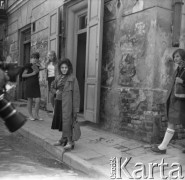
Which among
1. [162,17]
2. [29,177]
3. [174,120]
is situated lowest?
[29,177]

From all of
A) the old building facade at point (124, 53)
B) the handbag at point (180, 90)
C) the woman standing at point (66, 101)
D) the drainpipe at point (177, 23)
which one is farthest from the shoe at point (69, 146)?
the drainpipe at point (177, 23)

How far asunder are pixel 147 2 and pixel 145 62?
1041mm

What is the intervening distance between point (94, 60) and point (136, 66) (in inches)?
45.3

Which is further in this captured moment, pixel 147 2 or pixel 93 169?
pixel 147 2

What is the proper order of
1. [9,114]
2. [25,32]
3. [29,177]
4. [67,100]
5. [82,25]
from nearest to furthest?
1. [9,114]
2. [29,177]
3. [67,100]
4. [82,25]
5. [25,32]

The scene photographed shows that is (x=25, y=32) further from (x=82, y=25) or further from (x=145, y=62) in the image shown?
(x=145, y=62)

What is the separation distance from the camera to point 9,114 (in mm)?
1948

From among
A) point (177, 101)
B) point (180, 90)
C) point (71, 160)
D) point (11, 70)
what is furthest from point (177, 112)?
point (11, 70)

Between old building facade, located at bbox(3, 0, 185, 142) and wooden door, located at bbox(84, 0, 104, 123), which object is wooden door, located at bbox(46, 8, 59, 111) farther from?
wooden door, located at bbox(84, 0, 104, 123)

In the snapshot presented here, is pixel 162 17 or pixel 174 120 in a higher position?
pixel 162 17

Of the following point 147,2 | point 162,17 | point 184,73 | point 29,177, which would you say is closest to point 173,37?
point 162,17

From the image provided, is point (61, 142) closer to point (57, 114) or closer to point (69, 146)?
point (69, 146)

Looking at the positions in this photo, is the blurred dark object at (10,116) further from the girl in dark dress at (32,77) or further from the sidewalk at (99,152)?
the girl in dark dress at (32,77)

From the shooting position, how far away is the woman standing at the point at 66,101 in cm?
461
